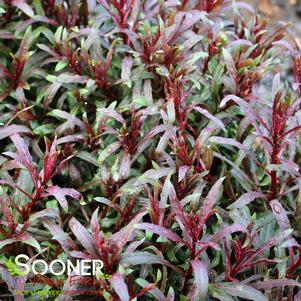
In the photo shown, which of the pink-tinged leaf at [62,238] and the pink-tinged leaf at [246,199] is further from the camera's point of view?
the pink-tinged leaf at [246,199]

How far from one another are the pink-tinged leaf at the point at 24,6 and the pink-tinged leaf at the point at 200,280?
57.7 inches

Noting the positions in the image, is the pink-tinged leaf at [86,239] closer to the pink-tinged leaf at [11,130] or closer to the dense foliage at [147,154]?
the dense foliage at [147,154]

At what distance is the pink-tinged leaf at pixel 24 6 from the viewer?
2.51 metres

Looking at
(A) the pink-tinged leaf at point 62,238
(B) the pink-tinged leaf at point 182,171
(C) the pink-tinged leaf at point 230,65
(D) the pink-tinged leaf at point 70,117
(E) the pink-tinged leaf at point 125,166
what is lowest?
(A) the pink-tinged leaf at point 62,238

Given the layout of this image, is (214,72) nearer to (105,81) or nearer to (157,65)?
(157,65)

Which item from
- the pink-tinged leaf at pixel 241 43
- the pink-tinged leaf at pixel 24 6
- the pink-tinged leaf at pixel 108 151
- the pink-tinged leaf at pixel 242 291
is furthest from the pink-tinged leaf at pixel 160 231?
the pink-tinged leaf at pixel 24 6

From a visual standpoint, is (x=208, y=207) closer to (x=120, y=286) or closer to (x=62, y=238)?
(x=120, y=286)

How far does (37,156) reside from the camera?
7.70 ft

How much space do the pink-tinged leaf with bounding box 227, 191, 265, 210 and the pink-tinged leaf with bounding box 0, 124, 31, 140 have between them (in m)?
0.96

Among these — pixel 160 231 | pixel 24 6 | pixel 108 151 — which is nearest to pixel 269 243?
pixel 160 231

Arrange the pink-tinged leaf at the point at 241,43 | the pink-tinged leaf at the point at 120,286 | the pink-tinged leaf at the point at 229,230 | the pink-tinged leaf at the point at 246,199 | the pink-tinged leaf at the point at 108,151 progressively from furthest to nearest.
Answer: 1. the pink-tinged leaf at the point at 241,43
2. the pink-tinged leaf at the point at 108,151
3. the pink-tinged leaf at the point at 246,199
4. the pink-tinged leaf at the point at 229,230
5. the pink-tinged leaf at the point at 120,286

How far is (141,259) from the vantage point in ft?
6.23

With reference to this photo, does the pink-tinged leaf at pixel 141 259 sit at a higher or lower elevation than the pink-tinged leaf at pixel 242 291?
higher

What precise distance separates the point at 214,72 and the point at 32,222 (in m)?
1.12
